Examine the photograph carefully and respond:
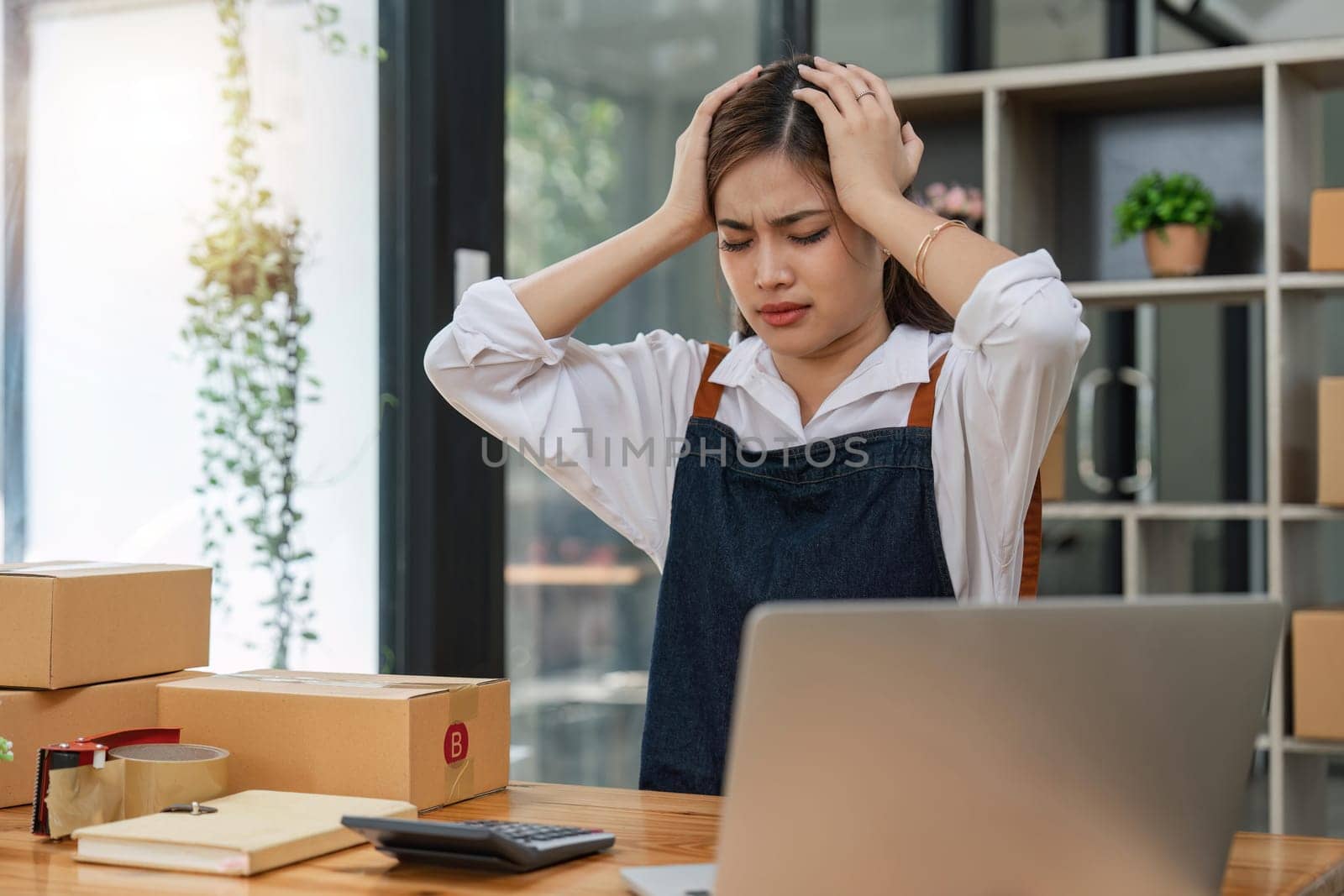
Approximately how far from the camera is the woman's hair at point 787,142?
1.60 meters

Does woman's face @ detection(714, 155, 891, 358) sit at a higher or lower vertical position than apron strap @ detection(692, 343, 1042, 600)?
higher

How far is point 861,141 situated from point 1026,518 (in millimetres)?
451

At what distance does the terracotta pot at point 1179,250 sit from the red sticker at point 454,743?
95.0 inches

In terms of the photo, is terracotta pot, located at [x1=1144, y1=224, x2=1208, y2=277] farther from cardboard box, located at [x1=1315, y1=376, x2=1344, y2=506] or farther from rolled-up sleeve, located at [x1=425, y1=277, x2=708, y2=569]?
rolled-up sleeve, located at [x1=425, y1=277, x2=708, y2=569]

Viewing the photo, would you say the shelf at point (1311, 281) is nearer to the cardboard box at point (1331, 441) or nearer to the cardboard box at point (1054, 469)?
the cardboard box at point (1331, 441)

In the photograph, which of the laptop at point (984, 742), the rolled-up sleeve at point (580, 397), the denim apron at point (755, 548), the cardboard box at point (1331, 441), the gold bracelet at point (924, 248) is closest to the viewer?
the laptop at point (984, 742)

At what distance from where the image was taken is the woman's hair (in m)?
1.60

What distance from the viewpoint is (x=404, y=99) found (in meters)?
2.67

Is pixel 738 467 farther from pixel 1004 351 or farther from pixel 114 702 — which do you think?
pixel 114 702

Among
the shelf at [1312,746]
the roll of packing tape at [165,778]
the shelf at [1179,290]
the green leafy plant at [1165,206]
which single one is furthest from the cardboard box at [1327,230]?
the roll of packing tape at [165,778]

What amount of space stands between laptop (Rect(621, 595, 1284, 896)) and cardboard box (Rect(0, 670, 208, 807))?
799 millimetres

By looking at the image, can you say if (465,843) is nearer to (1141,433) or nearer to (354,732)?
(354,732)

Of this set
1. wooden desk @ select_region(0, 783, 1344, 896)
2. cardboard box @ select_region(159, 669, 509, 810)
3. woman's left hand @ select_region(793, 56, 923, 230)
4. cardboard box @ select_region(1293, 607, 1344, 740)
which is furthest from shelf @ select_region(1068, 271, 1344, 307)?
cardboard box @ select_region(159, 669, 509, 810)

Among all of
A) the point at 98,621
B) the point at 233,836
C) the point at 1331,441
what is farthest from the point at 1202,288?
the point at 233,836
